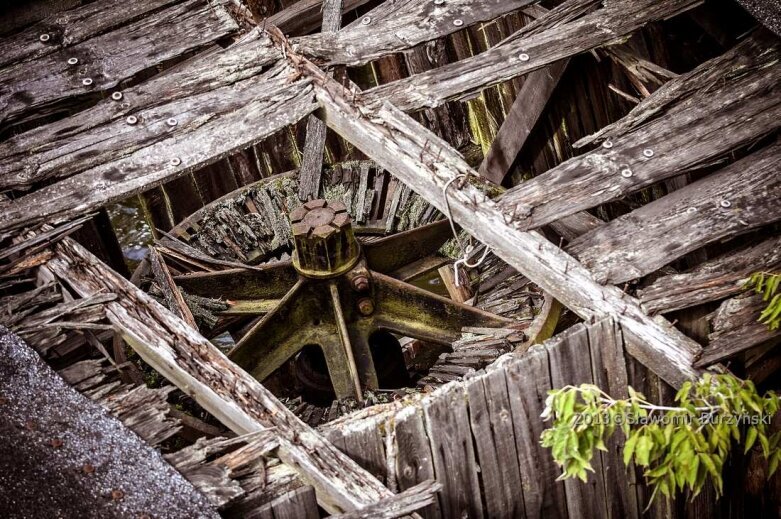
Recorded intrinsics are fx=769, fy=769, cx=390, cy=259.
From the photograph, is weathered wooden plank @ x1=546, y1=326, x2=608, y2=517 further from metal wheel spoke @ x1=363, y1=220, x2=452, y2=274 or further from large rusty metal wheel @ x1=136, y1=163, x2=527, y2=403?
metal wheel spoke @ x1=363, y1=220, x2=452, y2=274

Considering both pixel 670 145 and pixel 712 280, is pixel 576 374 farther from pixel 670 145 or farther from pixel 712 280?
pixel 670 145

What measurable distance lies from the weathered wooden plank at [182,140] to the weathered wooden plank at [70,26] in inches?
34.0

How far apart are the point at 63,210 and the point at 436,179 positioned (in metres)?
A: 2.06

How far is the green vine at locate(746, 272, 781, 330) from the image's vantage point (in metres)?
3.37

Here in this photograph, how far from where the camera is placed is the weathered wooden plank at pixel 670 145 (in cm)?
394

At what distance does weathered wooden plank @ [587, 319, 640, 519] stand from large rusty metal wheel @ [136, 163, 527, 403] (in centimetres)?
118

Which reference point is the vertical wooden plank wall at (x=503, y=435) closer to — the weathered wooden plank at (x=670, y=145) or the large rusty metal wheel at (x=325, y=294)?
the weathered wooden plank at (x=670, y=145)

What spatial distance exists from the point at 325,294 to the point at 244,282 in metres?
0.72

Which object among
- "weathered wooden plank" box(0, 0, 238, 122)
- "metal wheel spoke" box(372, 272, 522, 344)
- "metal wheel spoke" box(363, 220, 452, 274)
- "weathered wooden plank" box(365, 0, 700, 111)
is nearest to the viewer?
"weathered wooden plank" box(365, 0, 700, 111)

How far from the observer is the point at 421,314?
223 inches

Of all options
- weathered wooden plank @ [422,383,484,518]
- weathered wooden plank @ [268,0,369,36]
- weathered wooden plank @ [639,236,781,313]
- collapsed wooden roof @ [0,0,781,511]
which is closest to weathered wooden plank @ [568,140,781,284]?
collapsed wooden roof @ [0,0,781,511]

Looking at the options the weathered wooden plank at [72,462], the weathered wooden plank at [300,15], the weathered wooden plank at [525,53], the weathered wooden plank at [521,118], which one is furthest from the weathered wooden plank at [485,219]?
the weathered wooden plank at [300,15]

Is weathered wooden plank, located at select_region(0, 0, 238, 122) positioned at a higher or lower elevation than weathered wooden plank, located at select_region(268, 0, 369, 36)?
higher

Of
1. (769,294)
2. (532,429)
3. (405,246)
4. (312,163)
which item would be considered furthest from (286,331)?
(769,294)
